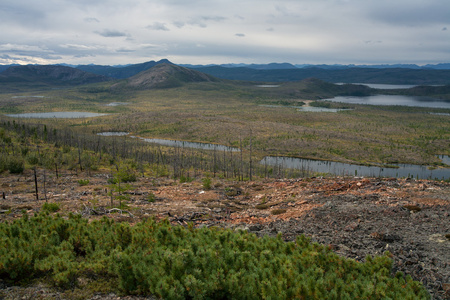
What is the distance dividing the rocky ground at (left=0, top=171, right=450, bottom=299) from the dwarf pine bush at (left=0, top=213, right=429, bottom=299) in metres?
0.76

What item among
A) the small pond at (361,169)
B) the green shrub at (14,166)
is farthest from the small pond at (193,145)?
the green shrub at (14,166)

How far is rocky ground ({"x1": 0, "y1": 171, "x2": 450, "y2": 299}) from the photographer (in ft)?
30.1

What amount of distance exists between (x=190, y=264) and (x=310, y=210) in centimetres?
887

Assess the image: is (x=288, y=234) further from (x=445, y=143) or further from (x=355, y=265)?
(x=445, y=143)

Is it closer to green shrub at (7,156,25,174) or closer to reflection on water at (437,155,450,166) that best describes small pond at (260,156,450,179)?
reflection on water at (437,155,450,166)

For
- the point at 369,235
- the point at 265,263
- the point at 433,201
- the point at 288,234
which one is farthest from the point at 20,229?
the point at 433,201

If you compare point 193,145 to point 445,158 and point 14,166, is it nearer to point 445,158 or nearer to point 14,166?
point 14,166

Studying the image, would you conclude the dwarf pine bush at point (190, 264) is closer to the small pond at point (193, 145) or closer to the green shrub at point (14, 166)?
the green shrub at point (14, 166)

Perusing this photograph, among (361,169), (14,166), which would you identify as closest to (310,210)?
(14,166)

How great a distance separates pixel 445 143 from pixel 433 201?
232 ft

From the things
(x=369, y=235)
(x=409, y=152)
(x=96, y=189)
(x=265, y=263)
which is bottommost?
(x=409, y=152)

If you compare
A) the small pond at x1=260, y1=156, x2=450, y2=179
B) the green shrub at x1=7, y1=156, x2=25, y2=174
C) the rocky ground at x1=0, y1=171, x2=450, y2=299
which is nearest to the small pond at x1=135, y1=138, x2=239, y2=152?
the small pond at x1=260, y1=156, x2=450, y2=179

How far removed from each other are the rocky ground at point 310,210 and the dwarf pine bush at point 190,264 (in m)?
0.76

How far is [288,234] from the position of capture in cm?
1157
